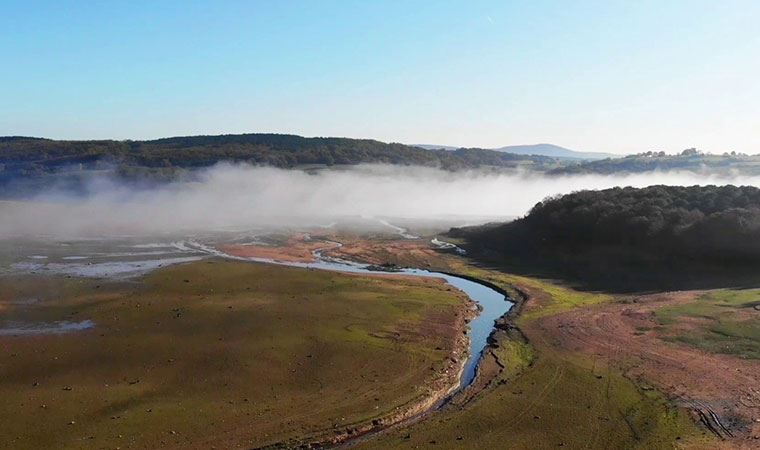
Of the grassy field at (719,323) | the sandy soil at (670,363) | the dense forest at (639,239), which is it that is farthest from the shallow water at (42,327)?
the dense forest at (639,239)

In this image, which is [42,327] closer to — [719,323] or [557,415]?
[557,415]

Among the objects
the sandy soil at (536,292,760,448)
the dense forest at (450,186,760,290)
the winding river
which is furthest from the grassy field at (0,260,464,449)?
the dense forest at (450,186,760,290)

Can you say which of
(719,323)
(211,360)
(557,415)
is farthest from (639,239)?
(211,360)

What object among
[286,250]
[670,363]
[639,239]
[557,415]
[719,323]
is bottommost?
[286,250]

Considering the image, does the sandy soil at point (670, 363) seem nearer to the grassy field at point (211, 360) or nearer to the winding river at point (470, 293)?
the winding river at point (470, 293)

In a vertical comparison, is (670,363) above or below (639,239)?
below

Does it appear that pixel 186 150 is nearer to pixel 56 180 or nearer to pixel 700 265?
pixel 56 180

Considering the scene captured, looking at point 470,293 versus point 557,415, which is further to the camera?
Answer: point 470,293

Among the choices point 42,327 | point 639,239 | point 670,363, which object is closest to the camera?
point 670,363
